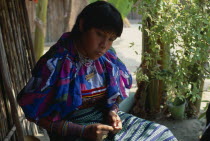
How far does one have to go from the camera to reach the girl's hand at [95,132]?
5.97 ft

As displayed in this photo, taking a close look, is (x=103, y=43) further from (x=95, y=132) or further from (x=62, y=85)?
(x=95, y=132)

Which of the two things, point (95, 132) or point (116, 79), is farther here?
point (116, 79)

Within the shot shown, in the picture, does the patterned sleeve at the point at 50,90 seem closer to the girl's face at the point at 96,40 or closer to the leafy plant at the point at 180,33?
the girl's face at the point at 96,40

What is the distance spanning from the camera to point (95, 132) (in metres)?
1.81

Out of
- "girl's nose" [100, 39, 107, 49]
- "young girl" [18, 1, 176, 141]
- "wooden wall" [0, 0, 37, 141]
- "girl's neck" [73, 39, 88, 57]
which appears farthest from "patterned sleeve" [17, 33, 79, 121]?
"wooden wall" [0, 0, 37, 141]

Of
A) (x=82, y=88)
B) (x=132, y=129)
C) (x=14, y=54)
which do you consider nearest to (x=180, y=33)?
(x=132, y=129)

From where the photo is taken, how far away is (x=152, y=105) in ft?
14.3

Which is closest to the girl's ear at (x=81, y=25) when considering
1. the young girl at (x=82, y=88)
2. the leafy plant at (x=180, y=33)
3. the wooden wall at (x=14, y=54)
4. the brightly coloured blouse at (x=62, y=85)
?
the young girl at (x=82, y=88)

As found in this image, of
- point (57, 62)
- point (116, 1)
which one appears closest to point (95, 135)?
point (57, 62)

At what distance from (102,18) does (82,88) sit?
1.55ft

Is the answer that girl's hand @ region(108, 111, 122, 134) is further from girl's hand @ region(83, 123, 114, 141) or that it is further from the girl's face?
the girl's face

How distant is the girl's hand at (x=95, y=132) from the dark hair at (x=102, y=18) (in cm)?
61

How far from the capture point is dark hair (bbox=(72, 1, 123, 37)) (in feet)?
6.07

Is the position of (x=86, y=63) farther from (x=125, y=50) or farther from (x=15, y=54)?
(x=125, y=50)
